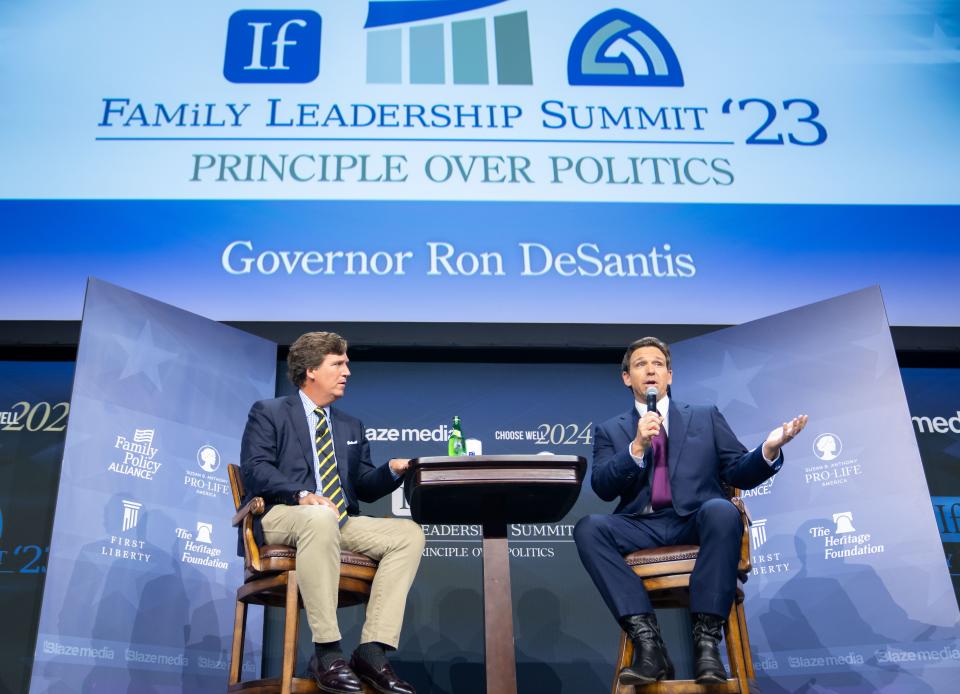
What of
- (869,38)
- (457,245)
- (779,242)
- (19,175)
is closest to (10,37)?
(19,175)

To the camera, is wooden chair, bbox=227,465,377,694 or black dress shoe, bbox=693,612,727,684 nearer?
black dress shoe, bbox=693,612,727,684

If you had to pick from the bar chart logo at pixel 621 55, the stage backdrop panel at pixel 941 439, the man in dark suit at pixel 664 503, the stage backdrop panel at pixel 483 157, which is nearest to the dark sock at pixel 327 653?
the man in dark suit at pixel 664 503

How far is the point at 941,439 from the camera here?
15.9 feet

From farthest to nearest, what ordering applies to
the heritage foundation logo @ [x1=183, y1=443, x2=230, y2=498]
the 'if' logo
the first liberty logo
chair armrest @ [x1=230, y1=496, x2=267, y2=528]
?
the 'if' logo, the heritage foundation logo @ [x1=183, y1=443, x2=230, y2=498], the first liberty logo, chair armrest @ [x1=230, y1=496, x2=267, y2=528]

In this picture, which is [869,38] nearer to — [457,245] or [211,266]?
[457,245]

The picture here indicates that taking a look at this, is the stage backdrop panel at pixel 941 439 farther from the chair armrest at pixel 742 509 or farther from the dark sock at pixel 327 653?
the dark sock at pixel 327 653

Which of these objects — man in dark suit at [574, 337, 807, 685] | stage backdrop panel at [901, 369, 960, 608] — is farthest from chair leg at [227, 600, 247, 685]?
stage backdrop panel at [901, 369, 960, 608]

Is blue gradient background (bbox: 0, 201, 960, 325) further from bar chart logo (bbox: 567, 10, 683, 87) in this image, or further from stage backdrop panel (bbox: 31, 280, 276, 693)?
bar chart logo (bbox: 567, 10, 683, 87)

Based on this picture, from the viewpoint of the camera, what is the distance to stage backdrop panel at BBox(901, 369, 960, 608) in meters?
4.64

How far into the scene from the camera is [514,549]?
14.9 ft

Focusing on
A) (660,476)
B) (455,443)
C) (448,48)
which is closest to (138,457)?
(455,443)

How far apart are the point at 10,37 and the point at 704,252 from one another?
3.94 meters

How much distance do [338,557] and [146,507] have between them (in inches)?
55.0

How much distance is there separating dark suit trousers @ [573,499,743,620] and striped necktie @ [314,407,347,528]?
2.87ft
